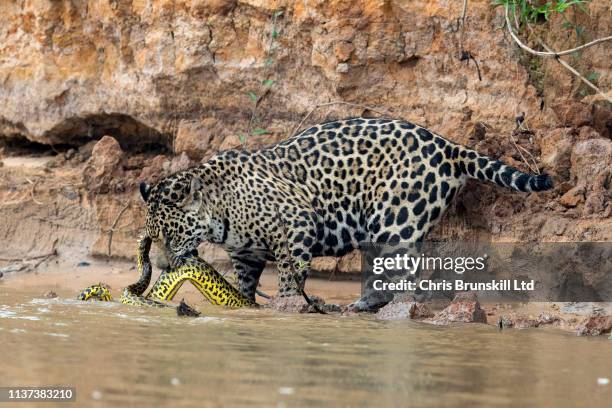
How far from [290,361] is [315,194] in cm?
336

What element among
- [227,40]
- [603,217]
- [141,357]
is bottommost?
[141,357]

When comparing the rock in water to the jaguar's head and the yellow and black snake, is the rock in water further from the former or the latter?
the jaguar's head

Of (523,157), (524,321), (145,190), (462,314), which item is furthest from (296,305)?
(523,157)

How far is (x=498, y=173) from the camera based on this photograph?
7.79 metres

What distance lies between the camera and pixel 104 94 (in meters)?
10.2

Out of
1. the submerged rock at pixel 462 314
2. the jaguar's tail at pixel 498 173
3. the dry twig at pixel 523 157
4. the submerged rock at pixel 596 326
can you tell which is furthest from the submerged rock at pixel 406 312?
the dry twig at pixel 523 157

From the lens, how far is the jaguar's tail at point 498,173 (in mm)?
7602

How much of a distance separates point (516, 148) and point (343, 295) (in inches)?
70.6

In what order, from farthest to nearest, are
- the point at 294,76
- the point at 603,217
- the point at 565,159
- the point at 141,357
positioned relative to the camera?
the point at 294,76 → the point at 565,159 → the point at 603,217 → the point at 141,357

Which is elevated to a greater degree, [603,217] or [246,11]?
[246,11]

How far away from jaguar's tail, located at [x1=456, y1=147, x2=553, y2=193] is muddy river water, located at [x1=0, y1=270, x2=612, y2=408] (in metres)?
1.50

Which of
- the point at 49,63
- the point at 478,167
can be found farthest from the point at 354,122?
the point at 49,63

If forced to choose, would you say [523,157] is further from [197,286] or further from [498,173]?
[197,286]

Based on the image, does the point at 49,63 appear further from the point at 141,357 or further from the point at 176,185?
the point at 141,357
